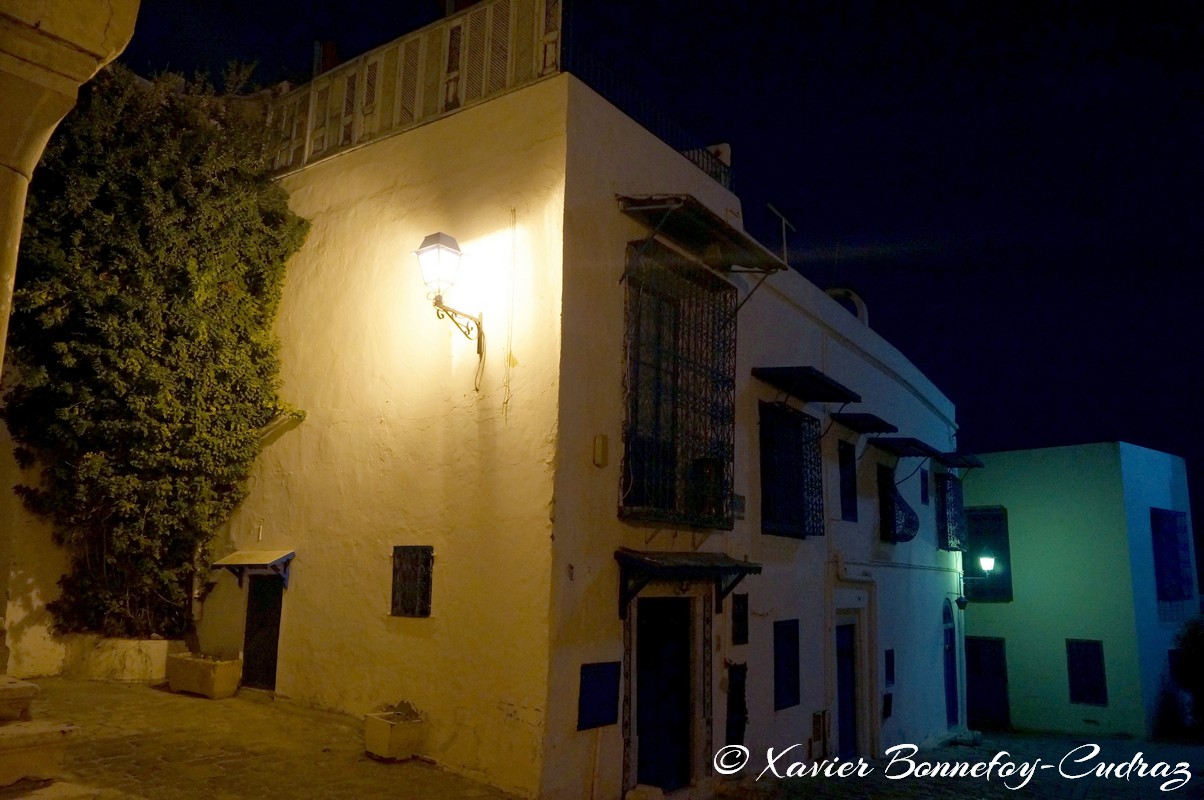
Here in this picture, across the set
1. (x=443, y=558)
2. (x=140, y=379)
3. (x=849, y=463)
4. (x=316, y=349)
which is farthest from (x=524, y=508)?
(x=849, y=463)

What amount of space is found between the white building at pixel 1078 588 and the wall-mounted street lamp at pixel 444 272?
1722 cm

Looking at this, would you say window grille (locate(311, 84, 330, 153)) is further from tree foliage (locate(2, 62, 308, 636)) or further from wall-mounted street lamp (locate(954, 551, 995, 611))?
wall-mounted street lamp (locate(954, 551, 995, 611))

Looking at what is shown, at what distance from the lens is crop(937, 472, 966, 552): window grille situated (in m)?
17.1

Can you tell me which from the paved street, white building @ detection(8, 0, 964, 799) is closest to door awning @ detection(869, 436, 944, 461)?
white building @ detection(8, 0, 964, 799)

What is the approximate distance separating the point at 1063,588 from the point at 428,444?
1742 cm

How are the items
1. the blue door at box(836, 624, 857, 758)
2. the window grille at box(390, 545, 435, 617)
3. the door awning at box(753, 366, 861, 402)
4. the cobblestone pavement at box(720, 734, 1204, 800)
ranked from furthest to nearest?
the blue door at box(836, 624, 857, 758) < the door awning at box(753, 366, 861, 402) < the cobblestone pavement at box(720, 734, 1204, 800) < the window grille at box(390, 545, 435, 617)

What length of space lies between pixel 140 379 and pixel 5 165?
631 cm

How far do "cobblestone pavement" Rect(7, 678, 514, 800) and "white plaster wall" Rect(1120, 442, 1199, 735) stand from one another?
17545 millimetres

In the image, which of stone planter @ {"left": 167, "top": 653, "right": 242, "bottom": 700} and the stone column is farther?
stone planter @ {"left": 167, "top": 653, "right": 242, "bottom": 700}

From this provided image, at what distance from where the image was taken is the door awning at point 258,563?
8914mm

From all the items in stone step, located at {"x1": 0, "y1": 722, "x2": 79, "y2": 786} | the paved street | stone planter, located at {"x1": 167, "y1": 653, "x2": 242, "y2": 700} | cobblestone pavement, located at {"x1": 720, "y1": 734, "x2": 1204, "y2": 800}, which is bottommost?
cobblestone pavement, located at {"x1": 720, "y1": 734, "x2": 1204, "y2": 800}

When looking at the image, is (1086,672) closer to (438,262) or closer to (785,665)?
(785,665)

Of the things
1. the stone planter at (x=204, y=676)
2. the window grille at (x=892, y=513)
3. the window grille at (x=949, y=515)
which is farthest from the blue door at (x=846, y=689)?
the stone planter at (x=204, y=676)

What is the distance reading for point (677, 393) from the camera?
889cm
